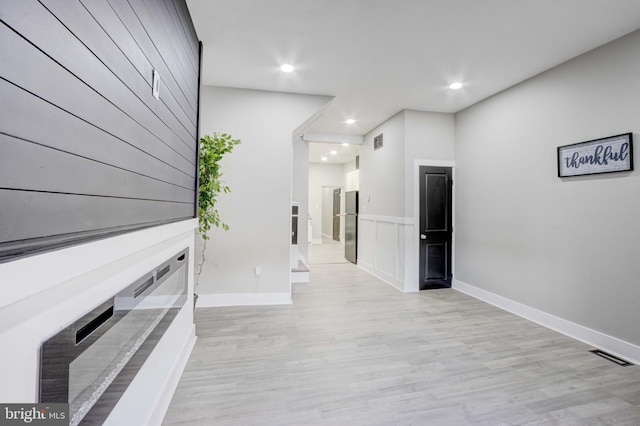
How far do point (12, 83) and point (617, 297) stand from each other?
3916 mm

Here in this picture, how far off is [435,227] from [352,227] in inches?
92.1

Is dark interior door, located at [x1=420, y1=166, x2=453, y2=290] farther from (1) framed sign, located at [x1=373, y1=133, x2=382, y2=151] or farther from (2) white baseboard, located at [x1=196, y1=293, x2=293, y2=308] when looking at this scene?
(2) white baseboard, located at [x1=196, y1=293, x2=293, y2=308]

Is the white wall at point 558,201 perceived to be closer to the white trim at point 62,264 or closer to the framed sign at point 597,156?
the framed sign at point 597,156

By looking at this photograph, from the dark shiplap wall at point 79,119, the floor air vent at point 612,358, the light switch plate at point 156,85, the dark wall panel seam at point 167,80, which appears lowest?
the floor air vent at point 612,358

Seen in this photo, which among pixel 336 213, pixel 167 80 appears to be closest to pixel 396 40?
pixel 167 80

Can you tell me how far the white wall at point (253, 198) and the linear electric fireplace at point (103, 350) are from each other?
198 centimetres

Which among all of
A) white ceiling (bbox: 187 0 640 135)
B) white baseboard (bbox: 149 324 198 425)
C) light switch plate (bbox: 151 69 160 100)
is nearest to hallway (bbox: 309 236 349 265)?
white ceiling (bbox: 187 0 640 135)

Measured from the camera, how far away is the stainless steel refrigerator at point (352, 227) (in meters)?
6.36

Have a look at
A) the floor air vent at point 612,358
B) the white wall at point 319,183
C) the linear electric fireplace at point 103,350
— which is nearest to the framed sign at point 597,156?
the floor air vent at point 612,358

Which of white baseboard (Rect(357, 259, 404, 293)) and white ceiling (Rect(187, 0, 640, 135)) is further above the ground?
white ceiling (Rect(187, 0, 640, 135))

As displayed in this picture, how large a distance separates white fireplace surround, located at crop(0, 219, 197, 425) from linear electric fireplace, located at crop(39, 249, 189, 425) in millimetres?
38

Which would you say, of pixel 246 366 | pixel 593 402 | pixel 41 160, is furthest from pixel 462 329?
pixel 41 160

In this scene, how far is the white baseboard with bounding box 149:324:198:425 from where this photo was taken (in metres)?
1.62

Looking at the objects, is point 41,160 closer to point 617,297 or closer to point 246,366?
point 246,366
